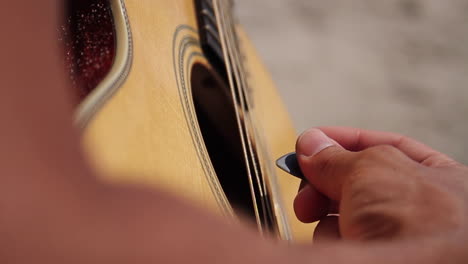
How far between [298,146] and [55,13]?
30 cm

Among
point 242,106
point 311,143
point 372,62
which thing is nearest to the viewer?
point 311,143

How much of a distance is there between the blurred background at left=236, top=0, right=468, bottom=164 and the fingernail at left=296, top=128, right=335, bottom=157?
963mm

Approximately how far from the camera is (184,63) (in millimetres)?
538

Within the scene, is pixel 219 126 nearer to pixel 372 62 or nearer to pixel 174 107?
pixel 174 107

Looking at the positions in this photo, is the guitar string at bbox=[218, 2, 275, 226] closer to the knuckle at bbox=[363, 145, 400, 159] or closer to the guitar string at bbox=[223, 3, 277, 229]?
the guitar string at bbox=[223, 3, 277, 229]

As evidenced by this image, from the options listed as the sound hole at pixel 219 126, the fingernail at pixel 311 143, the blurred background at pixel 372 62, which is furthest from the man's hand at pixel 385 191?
the blurred background at pixel 372 62

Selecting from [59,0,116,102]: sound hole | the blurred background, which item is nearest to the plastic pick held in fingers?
[59,0,116,102]: sound hole

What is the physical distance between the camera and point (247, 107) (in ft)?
2.05


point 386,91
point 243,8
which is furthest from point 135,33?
point 243,8

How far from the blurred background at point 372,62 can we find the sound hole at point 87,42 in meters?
1.06

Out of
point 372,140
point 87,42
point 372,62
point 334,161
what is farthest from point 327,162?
point 372,62

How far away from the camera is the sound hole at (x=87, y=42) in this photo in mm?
387

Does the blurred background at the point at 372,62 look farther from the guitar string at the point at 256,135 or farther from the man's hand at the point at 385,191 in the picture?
the man's hand at the point at 385,191

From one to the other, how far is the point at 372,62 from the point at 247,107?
1.15 metres
